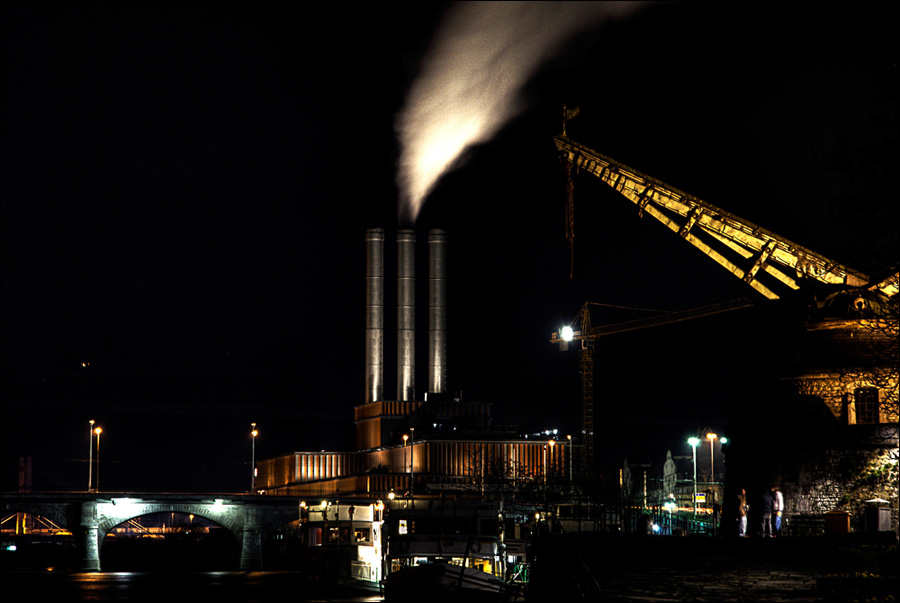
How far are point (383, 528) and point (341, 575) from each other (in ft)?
9.28

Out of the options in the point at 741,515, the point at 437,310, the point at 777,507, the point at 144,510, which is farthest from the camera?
the point at 437,310

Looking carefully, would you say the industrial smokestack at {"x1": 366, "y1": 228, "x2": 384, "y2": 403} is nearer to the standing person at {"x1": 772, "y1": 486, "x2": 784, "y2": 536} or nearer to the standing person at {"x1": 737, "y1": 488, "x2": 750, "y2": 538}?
the standing person at {"x1": 737, "y1": 488, "x2": 750, "y2": 538}

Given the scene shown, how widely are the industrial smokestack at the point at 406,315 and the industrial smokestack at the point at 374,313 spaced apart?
1.74m

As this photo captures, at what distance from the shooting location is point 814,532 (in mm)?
39750

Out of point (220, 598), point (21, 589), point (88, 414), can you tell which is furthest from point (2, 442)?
point (220, 598)

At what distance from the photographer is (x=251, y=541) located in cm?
9675

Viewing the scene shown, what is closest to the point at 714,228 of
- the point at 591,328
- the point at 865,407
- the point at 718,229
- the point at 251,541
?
the point at 718,229

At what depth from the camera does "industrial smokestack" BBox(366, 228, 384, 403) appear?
114 meters

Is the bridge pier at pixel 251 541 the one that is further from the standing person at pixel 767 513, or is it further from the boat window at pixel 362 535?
the standing person at pixel 767 513

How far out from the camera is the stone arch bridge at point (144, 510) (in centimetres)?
9531

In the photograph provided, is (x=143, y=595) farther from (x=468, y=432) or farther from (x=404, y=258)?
(x=404, y=258)

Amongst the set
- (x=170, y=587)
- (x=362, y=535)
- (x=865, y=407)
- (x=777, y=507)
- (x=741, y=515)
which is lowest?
(x=170, y=587)

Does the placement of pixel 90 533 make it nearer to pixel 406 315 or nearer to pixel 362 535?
pixel 406 315

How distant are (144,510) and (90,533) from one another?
5278 mm
